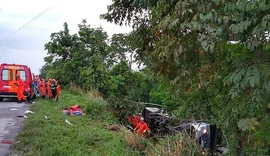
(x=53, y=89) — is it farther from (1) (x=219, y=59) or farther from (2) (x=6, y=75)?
(1) (x=219, y=59)

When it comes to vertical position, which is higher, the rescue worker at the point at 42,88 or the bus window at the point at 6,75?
the bus window at the point at 6,75

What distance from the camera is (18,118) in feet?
38.8

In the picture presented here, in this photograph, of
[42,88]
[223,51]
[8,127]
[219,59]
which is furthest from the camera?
[42,88]

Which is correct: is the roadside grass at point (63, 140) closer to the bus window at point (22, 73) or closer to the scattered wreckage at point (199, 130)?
the scattered wreckage at point (199, 130)

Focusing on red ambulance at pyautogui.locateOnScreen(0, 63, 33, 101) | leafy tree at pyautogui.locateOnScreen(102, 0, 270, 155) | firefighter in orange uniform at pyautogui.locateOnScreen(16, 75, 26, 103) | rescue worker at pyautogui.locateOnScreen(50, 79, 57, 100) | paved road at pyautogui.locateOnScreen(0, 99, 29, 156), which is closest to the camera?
leafy tree at pyautogui.locateOnScreen(102, 0, 270, 155)

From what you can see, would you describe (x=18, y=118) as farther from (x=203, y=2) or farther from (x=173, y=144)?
(x=203, y=2)

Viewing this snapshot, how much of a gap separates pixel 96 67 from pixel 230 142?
18.4 metres

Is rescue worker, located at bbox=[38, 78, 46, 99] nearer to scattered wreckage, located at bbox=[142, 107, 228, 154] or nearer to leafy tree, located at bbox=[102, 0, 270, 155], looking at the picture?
scattered wreckage, located at bbox=[142, 107, 228, 154]

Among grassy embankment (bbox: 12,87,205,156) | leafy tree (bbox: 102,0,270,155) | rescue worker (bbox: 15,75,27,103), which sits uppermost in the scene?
leafy tree (bbox: 102,0,270,155)

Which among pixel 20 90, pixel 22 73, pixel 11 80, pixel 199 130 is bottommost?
Result: pixel 199 130

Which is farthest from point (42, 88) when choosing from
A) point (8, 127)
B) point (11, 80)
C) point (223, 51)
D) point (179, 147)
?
point (223, 51)

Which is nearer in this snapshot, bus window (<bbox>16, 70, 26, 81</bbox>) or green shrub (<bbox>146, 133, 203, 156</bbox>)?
green shrub (<bbox>146, 133, 203, 156</bbox>)

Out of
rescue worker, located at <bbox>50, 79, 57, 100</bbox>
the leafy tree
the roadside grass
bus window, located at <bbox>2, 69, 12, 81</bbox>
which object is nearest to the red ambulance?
bus window, located at <bbox>2, 69, 12, 81</bbox>

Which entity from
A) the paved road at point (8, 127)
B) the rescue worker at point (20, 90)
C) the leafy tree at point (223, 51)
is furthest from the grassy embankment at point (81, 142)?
the rescue worker at point (20, 90)
